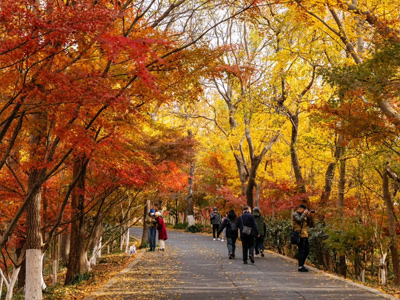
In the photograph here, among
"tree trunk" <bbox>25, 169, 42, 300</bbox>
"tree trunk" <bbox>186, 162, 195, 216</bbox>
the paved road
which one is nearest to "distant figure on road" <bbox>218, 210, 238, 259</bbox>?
the paved road

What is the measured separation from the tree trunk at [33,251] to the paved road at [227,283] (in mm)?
1330

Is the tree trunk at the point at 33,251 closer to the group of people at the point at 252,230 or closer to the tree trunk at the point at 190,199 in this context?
the group of people at the point at 252,230

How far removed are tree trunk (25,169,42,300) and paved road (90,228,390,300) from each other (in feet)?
4.36

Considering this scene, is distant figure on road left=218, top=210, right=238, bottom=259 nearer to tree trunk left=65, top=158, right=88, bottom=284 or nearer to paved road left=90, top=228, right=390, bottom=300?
paved road left=90, top=228, right=390, bottom=300

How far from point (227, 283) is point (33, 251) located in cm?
417

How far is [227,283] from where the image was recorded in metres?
10.5

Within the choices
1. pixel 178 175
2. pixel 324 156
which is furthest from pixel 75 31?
pixel 324 156

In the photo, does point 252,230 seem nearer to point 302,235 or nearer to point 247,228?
point 247,228

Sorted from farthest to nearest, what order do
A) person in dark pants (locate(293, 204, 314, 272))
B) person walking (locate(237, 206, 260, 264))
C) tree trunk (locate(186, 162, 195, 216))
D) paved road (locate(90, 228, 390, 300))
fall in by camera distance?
tree trunk (locate(186, 162, 195, 216))
person walking (locate(237, 206, 260, 264))
person in dark pants (locate(293, 204, 314, 272))
paved road (locate(90, 228, 390, 300))

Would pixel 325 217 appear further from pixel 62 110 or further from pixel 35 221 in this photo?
pixel 62 110

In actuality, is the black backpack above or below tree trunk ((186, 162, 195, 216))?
below

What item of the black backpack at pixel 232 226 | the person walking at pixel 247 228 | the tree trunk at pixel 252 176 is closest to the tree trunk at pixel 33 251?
the person walking at pixel 247 228

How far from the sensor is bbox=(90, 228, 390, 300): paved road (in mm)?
8984

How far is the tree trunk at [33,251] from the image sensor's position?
30.2 ft
